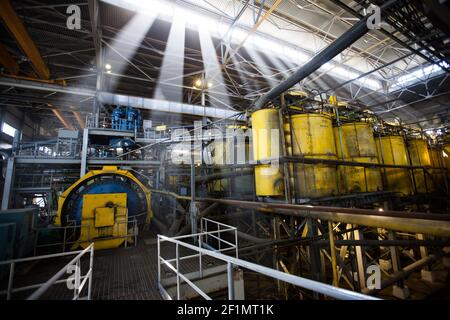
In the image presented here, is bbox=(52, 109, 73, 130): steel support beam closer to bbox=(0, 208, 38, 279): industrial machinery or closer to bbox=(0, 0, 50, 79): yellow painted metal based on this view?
Result: bbox=(0, 0, 50, 79): yellow painted metal

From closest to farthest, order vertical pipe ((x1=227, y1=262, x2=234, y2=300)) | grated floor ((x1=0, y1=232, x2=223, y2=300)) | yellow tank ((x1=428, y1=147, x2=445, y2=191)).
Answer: vertical pipe ((x1=227, y1=262, x2=234, y2=300)) < grated floor ((x1=0, y1=232, x2=223, y2=300)) < yellow tank ((x1=428, y1=147, x2=445, y2=191))

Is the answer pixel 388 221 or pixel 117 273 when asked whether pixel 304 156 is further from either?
pixel 117 273

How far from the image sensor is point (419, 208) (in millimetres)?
11109

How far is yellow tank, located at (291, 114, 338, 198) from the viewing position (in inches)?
258

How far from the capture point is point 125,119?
13.5m

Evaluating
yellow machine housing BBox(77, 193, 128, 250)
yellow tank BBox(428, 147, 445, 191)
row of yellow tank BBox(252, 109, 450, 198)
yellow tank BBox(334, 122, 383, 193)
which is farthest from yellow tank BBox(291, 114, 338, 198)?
yellow tank BBox(428, 147, 445, 191)

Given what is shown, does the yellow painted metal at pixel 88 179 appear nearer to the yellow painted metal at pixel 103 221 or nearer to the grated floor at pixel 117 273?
the yellow painted metal at pixel 103 221

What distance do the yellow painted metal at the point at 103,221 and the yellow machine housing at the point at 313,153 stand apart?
21.1 feet

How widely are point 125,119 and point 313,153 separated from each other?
496 inches

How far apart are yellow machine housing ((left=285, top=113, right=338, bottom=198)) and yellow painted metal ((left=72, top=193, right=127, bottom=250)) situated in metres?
6.43

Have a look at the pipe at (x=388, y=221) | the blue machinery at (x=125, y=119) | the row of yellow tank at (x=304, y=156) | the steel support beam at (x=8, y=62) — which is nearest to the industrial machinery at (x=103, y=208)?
the row of yellow tank at (x=304, y=156)

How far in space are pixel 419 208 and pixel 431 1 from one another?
37.9 feet

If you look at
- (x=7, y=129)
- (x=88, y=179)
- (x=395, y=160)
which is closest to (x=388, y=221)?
(x=88, y=179)
